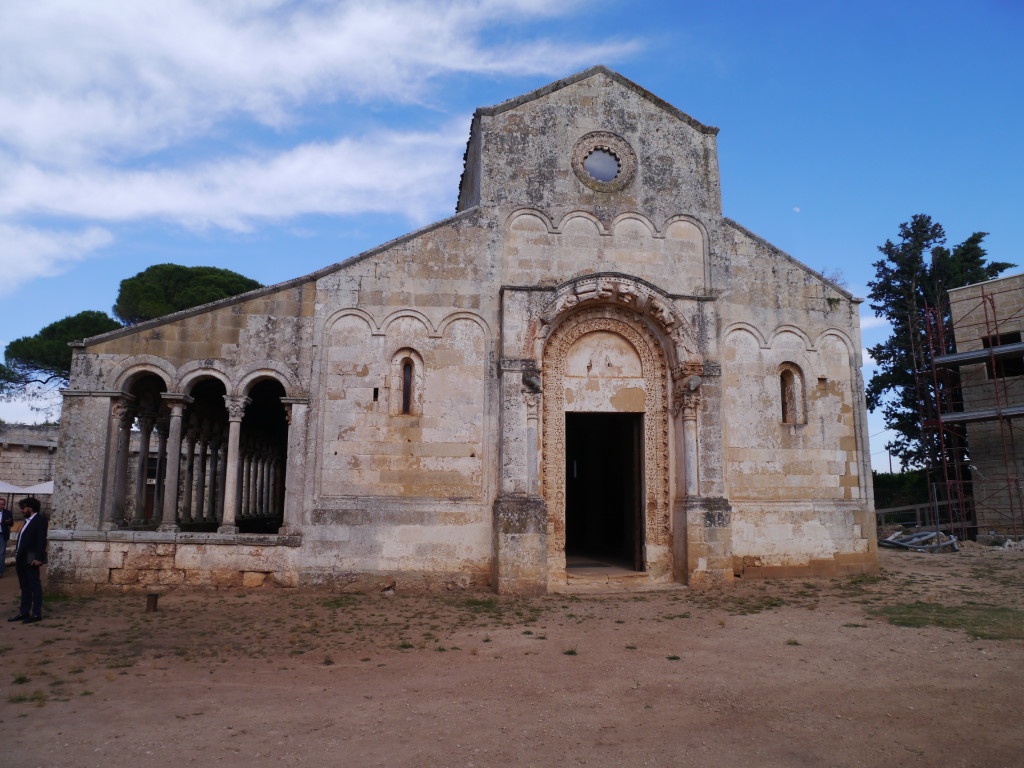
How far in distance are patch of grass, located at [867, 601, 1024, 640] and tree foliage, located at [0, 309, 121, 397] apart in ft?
104

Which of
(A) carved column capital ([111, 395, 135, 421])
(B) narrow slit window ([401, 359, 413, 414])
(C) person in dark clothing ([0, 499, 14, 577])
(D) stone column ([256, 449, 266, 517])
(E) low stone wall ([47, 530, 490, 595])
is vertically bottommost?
(E) low stone wall ([47, 530, 490, 595])

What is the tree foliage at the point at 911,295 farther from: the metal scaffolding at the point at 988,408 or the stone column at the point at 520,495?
the stone column at the point at 520,495

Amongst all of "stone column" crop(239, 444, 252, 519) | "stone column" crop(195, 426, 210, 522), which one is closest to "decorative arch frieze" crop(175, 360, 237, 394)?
"stone column" crop(195, 426, 210, 522)

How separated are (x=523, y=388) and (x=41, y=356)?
1116 inches

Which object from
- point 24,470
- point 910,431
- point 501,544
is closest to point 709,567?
point 501,544

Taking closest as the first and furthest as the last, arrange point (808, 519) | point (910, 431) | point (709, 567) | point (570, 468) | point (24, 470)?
point (709, 567) → point (808, 519) → point (570, 468) → point (24, 470) → point (910, 431)

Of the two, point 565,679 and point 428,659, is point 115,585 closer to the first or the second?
point 428,659

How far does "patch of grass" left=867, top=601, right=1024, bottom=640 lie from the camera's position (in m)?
9.80

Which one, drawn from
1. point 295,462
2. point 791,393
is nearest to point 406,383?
point 295,462

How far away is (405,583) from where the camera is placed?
1318 cm

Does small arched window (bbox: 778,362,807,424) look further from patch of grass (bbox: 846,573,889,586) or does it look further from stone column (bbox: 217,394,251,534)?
stone column (bbox: 217,394,251,534)

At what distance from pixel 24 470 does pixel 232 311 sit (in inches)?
904

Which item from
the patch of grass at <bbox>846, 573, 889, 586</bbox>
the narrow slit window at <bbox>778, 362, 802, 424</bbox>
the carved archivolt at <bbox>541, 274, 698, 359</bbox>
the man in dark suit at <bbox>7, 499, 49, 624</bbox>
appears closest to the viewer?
the man in dark suit at <bbox>7, 499, 49, 624</bbox>

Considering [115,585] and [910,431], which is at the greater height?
[910,431]
